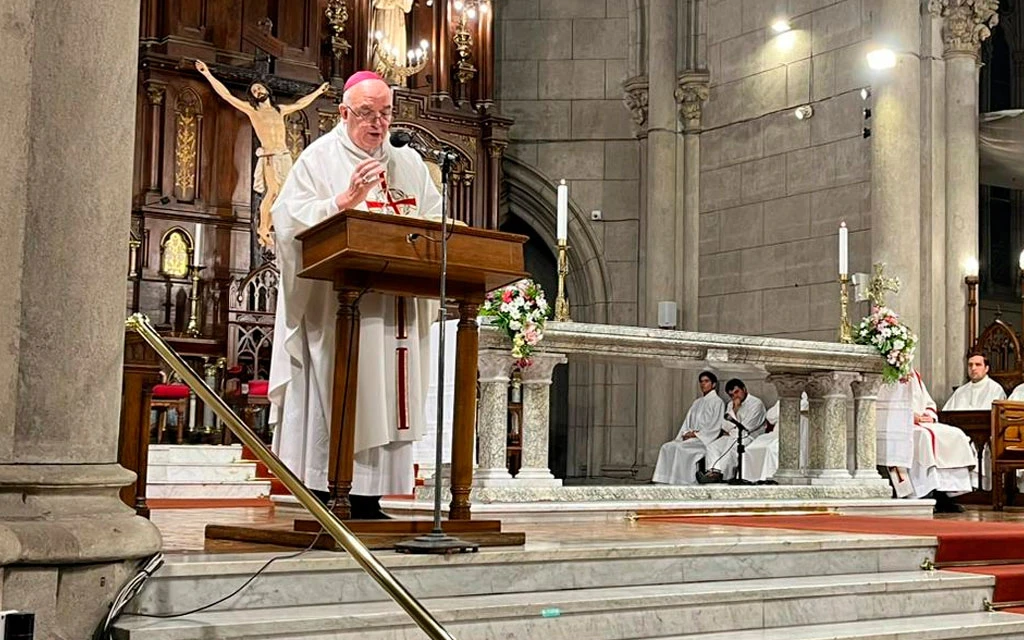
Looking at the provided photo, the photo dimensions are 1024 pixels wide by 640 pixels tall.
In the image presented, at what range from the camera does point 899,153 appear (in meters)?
13.8

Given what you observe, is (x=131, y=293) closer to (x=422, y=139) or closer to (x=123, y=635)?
(x=422, y=139)


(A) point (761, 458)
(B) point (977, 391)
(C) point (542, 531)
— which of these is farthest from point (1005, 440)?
(C) point (542, 531)

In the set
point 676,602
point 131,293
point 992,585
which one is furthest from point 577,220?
point 676,602

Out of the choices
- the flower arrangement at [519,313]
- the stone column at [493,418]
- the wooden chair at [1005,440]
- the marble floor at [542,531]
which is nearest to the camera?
the marble floor at [542,531]

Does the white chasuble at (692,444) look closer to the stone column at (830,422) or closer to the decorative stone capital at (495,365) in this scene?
the stone column at (830,422)

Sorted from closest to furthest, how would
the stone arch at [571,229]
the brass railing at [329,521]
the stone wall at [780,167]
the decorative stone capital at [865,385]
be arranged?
the brass railing at [329,521], the decorative stone capital at [865,385], the stone wall at [780,167], the stone arch at [571,229]

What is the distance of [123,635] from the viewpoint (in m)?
4.02

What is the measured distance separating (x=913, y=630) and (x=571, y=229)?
12.0 meters

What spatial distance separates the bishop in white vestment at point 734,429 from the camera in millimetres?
13961

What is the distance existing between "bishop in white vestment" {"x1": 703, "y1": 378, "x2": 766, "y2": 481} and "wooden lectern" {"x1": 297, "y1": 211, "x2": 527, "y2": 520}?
29.0 ft

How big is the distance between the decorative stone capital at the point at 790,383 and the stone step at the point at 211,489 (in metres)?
3.95

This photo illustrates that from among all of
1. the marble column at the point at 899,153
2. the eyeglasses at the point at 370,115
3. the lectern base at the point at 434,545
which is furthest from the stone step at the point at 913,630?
the marble column at the point at 899,153

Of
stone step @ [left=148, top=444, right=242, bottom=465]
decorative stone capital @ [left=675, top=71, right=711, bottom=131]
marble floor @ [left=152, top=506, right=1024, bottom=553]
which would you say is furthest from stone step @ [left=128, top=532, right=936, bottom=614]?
decorative stone capital @ [left=675, top=71, right=711, bottom=131]

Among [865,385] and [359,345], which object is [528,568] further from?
[865,385]
